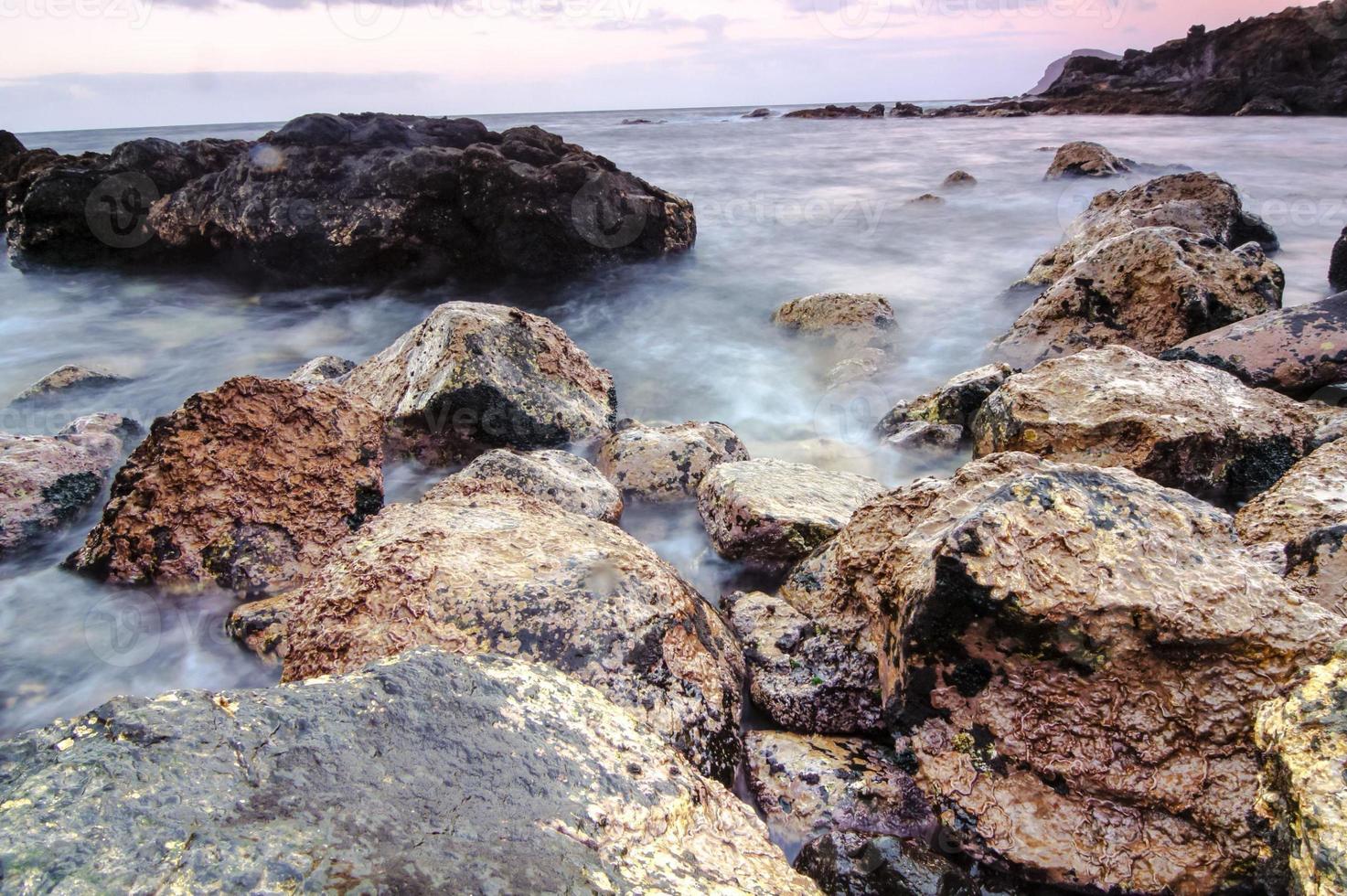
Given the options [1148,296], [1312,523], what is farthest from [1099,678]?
[1148,296]

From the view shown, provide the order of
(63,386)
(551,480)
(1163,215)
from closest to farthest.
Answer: (551,480), (63,386), (1163,215)

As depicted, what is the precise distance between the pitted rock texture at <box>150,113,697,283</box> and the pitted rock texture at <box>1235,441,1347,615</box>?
6.83m

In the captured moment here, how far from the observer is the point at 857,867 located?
1993mm

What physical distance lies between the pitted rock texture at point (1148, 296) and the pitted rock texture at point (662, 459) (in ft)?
8.48

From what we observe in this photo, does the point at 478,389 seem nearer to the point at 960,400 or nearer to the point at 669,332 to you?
the point at 960,400

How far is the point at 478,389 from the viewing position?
14.2ft

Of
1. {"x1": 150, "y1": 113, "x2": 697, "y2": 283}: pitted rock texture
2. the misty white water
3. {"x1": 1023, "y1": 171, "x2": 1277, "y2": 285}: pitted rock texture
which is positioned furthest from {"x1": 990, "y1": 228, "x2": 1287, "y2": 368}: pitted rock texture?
{"x1": 150, "y1": 113, "x2": 697, "y2": 283}: pitted rock texture

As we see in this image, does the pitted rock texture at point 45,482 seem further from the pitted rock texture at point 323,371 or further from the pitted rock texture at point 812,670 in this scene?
the pitted rock texture at point 812,670

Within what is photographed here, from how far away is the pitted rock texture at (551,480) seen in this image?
362cm

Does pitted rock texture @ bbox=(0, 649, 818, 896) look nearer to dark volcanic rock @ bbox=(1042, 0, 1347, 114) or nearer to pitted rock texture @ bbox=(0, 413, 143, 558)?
pitted rock texture @ bbox=(0, 413, 143, 558)

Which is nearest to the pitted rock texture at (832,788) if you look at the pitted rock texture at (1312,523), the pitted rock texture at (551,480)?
the pitted rock texture at (1312,523)

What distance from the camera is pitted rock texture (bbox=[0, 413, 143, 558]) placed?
4.03 m

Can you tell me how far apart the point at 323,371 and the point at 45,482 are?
180 cm

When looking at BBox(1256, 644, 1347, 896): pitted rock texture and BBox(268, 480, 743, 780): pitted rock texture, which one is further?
BBox(268, 480, 743, 780): pitted rock texture
